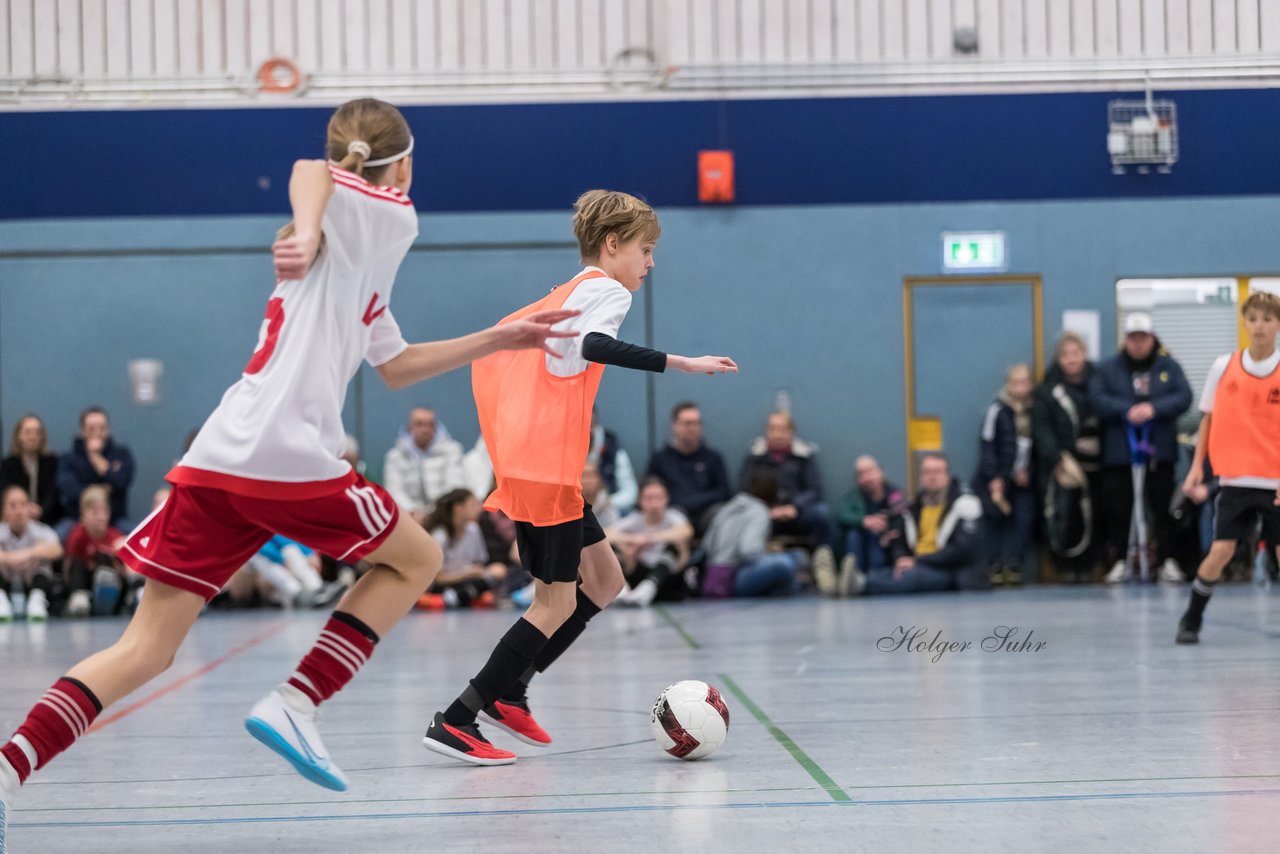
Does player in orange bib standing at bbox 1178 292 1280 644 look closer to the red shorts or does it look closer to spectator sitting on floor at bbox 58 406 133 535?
the red shorts

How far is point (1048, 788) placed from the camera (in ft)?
12.5

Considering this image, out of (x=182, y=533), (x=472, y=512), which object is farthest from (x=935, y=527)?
(x=182, y=533)

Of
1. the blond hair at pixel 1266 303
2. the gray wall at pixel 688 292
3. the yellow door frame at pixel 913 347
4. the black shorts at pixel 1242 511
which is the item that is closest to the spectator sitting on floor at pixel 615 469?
the gray wall at pixel 688 292

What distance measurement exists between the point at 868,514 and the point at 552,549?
8.04 metres

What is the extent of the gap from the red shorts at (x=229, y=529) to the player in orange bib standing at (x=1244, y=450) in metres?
4.92

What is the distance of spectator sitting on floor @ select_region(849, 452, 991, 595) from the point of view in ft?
37.4

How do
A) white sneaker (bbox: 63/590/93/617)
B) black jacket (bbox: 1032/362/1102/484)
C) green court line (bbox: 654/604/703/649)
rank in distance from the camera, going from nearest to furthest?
green court line (bbox: 654/604/703/649)
white sneaker (bbox: 63/590/93/617)
black jacket (bbox: 1032/362/1102/484)

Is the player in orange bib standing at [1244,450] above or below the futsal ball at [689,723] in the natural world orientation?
above

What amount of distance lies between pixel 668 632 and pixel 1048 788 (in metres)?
5.00

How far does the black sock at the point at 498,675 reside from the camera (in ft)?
14.4

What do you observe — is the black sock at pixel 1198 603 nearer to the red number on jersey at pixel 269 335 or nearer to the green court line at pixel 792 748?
the green court line at pixel 792 748

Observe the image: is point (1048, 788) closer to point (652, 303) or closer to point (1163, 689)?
point (1163, 689)

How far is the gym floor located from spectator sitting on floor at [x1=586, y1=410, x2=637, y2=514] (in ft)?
12.1

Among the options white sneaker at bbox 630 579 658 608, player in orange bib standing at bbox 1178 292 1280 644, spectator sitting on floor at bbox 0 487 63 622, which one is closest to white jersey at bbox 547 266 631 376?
player in orange bib standing at bbox 1178 292 1280 644
